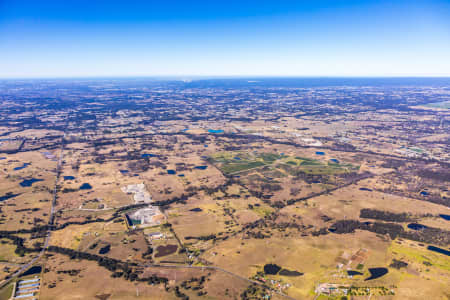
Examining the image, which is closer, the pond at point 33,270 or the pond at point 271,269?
the pond at point 33,270

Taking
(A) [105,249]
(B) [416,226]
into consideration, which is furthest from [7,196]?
(B) [416,226]

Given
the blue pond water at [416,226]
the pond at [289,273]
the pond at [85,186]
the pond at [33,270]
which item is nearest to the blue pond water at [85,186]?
the pond at [85,186]

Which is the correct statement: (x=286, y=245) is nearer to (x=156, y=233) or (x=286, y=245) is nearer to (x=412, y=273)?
(x=412, y=273)

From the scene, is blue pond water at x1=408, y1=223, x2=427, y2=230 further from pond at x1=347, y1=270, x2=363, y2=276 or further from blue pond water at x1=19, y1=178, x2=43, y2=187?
blue pond water at x1=19, y1=178, x2=43, y2=187

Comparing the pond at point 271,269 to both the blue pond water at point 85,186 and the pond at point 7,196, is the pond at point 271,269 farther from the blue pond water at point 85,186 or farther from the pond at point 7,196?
the pond at point 7,196

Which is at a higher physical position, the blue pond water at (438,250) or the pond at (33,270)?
the pond at (33,270)

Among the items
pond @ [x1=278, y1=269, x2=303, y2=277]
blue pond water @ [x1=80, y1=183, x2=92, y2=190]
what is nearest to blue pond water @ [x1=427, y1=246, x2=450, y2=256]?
pond @ [x1=278, y1=269, x2=303, y2=277]

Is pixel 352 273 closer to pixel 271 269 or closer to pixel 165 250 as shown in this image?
pixel 271 269

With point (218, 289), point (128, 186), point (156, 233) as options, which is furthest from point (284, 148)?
point (218, 289)

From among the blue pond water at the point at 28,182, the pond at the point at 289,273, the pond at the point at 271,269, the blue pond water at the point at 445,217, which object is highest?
the blue pond water at the point at 28,182

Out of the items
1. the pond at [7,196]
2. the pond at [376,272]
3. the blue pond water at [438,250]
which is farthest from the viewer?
the pond at [7,196]

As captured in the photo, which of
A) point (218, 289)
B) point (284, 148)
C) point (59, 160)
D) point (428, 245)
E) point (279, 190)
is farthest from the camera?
point (284, 148)
